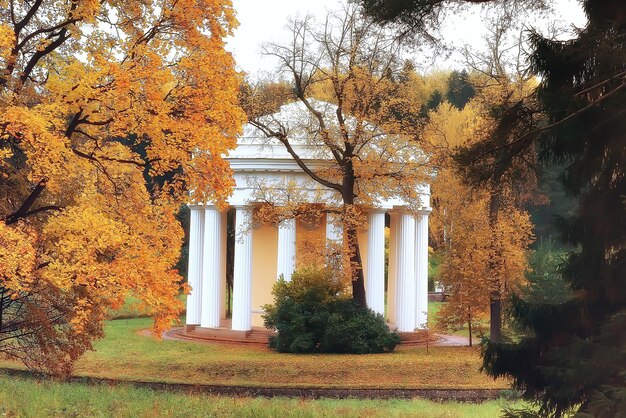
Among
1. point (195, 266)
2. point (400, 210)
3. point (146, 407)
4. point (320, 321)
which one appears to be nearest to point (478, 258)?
point (320, 321)

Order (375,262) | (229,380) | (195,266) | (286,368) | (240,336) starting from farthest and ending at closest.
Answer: (195,266) → (375,262) → (240,336) → (286,368) → (229,380)

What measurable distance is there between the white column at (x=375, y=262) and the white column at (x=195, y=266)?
7.30 metres

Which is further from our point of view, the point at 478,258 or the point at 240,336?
the point at 240,336

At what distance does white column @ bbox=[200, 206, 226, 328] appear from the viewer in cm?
3152

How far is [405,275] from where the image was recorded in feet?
105

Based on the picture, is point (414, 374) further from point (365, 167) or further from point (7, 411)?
point (7, 411)

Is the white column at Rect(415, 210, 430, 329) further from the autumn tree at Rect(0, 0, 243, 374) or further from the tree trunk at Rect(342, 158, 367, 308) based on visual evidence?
the autumn tree at Rect(0, 0, 243, 374)

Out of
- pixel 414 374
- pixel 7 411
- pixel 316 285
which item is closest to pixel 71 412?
pixel 7 411

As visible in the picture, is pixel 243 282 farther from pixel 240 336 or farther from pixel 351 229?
pixel 351 229

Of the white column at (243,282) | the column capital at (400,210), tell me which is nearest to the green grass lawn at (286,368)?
the white column at (243,282)

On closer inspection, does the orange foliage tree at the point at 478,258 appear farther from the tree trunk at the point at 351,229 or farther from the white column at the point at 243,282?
the white column at the point at 243,282

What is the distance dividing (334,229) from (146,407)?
15662 millimetres

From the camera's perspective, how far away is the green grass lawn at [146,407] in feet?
41.2

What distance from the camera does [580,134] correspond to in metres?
9.42
